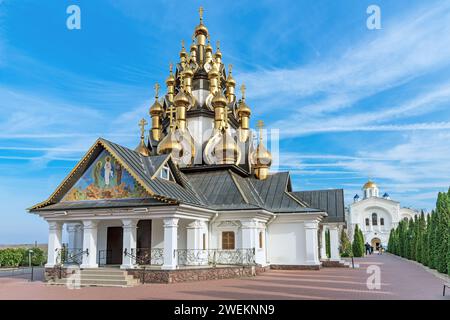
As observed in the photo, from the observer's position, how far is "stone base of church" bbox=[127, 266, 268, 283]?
1506cm

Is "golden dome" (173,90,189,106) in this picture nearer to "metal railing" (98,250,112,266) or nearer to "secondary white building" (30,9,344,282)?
"secondary white building" (30,9,344,282)

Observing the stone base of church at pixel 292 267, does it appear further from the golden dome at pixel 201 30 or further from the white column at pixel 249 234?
the golden dome at pixel 201 30

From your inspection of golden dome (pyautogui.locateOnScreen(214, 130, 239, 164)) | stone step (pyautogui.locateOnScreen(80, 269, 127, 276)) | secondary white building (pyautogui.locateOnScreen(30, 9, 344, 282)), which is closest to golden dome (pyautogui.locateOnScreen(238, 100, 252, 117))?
secondary white building (pyautogui.locateOnScreen(30, 9, 344, 282))

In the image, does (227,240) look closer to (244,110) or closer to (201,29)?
(244,110)

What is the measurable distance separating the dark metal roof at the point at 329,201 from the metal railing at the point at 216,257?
297 inches

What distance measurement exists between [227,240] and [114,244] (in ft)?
17.5

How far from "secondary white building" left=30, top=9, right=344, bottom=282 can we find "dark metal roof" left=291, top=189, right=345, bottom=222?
2.4 inches

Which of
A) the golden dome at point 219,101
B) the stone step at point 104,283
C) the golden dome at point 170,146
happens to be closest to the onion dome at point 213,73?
the golden dome at point 219,101

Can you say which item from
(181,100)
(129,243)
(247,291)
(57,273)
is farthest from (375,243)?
(247,291)

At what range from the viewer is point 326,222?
24.6 m

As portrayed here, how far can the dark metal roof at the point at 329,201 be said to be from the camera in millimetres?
24888
